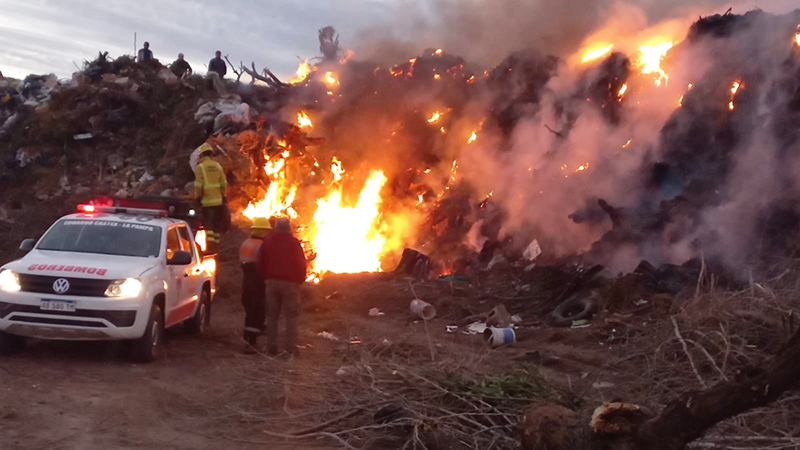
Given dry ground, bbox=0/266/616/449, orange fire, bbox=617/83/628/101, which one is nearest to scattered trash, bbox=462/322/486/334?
dry ground, bbox=0/266/616/449

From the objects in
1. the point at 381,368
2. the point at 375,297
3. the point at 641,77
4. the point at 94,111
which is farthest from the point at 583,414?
the point at 94,111

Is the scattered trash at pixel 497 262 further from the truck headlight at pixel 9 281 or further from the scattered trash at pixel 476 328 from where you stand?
the truck headlight at pixel 9 281

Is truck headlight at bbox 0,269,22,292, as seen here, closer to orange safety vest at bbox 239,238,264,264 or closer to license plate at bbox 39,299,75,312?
license plate at bbox 39,299,75,312

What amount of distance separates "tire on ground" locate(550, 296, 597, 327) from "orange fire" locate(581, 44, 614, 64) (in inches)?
287

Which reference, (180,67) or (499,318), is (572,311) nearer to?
(499,318)

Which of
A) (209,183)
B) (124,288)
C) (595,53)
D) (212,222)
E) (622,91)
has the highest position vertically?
(595,53)

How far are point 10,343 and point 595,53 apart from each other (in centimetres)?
1437

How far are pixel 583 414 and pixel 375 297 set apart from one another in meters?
10.4

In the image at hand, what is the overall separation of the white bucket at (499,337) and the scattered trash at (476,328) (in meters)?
0.88

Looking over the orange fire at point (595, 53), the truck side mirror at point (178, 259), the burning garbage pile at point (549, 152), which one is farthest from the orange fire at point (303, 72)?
the truck side mirror at point (178, 259)

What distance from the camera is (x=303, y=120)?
22.8m

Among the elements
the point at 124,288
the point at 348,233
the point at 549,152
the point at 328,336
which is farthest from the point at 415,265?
the point at 124,288

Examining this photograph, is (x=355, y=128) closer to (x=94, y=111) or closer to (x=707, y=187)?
(x=94, y=111)

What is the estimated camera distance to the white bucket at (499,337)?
37.9 feet
